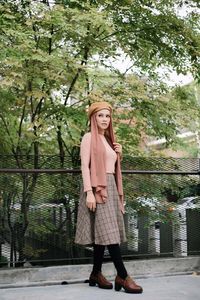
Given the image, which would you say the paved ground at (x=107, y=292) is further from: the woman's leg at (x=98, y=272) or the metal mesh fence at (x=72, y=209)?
the metal mesh fence at (x=72, y=209)

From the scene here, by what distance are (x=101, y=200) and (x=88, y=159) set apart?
0.43 metres

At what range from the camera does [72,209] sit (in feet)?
17.5

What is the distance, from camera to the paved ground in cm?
397

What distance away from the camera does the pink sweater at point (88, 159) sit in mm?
4098

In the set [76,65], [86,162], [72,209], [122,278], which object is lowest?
[122,278]

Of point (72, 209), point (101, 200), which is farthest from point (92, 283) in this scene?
point (72, 209)

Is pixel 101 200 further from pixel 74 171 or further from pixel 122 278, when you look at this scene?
pixel 74 171

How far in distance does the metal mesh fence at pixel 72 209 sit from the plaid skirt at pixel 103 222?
0.97 meters

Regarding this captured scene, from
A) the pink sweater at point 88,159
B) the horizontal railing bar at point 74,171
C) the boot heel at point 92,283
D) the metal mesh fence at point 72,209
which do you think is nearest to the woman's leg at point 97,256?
the boot heel at point 92,283

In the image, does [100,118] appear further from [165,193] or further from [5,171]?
[165,193]

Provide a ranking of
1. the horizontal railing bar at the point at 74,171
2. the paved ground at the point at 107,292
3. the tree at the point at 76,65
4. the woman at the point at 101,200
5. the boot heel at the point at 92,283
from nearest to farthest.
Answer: the paved ground at the point at 107,292
the woman at the point at 101,200
the boot heel at the point at 92,283
the horizontal railing bar at the point at 74,171
the tree at the point at 76,65

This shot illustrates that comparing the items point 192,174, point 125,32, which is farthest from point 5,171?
point 125,32

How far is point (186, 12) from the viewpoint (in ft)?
23.2

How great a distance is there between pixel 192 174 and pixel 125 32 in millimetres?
2463
